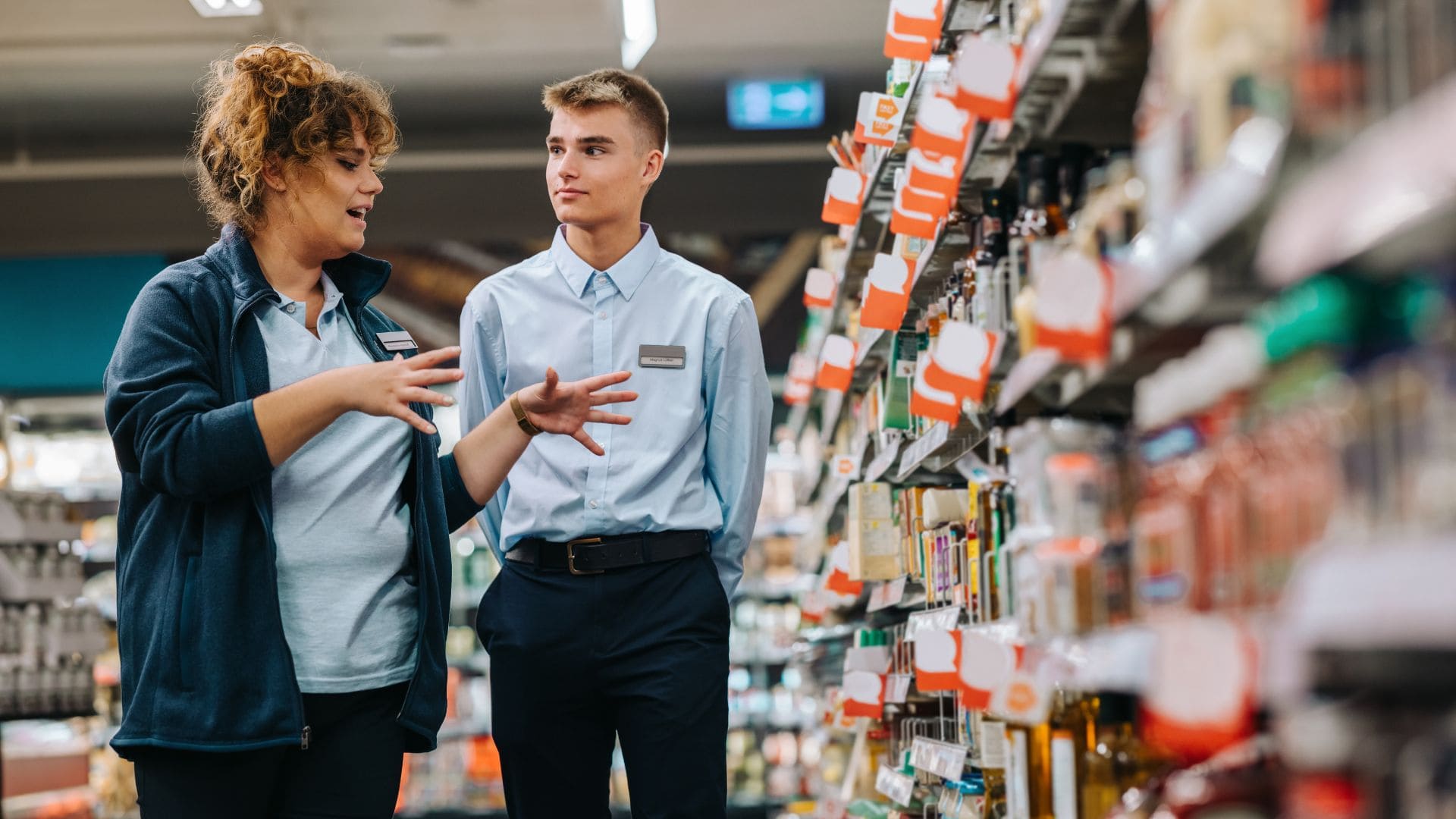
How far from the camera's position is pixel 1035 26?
198 cm

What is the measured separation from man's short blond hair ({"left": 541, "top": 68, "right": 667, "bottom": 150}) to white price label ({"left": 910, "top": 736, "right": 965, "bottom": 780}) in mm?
1460

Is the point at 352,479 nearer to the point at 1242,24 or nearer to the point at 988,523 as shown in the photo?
the point at 988,523

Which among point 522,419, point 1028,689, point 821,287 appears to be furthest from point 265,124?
point 821,287

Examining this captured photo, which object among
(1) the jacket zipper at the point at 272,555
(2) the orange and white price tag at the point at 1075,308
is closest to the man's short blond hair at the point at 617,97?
(1) the jacket zipper at the point at 272,555

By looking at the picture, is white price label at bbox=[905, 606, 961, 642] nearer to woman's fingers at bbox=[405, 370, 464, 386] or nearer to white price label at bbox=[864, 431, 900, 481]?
white price label at bbox=[864, 431, 900, 481]

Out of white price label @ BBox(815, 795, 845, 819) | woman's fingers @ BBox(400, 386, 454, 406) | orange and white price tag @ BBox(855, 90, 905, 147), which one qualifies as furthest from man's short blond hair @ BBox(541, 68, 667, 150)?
white price label @ BBox(815, 795, 845, 819)

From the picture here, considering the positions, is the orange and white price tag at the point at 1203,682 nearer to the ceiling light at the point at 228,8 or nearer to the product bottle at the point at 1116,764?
the product bottle at the point at 1116,764

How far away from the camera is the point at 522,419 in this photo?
98.7 inches

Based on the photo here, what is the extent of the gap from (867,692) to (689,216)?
4.29 metres

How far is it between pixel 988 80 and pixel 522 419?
3.24 feet

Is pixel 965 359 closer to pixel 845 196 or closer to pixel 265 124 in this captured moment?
pixel 265 124

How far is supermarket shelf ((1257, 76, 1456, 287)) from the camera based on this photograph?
2.83 ft

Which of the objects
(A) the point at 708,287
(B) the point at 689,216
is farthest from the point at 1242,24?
(B) the point at 689,216

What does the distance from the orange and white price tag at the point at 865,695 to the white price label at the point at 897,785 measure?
0.50ft
